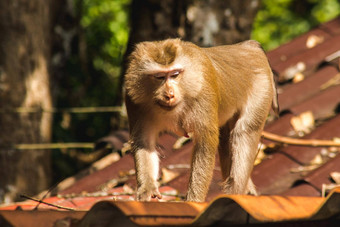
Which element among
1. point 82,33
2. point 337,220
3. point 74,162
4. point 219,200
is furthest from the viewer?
point 82,33

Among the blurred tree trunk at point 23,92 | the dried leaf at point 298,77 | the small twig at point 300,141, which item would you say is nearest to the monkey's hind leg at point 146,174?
the small twig at point 300,141

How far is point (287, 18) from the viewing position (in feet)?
52.0

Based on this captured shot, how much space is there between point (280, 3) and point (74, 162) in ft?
28.3

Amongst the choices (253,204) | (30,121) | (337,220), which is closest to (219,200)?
(253,204)

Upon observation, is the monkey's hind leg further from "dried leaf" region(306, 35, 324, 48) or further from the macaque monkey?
"dried leaf" region(306, 35, 324, 48)

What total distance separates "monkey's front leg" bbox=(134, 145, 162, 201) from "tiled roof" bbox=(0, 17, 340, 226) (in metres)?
0.18

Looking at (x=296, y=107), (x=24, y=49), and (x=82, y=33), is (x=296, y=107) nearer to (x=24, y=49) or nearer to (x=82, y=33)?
(x=24, y=49)

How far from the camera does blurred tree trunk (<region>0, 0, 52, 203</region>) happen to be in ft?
25.6

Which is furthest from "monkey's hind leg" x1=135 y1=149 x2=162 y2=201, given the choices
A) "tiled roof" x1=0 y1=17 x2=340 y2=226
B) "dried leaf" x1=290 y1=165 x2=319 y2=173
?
"dried leaf" x1=290 y1=165 x2=319 y2=173

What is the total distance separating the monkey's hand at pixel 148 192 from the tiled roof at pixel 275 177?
0.16 meters

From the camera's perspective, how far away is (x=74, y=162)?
1056cm

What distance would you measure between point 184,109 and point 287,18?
41.1 ft

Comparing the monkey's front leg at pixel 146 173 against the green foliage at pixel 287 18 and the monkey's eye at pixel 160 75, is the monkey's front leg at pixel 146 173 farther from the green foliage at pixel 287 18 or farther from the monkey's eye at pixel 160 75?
the green foliage at pixel 287 18

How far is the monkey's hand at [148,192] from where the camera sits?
3.75 metres
